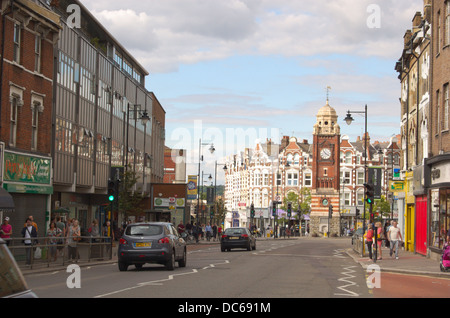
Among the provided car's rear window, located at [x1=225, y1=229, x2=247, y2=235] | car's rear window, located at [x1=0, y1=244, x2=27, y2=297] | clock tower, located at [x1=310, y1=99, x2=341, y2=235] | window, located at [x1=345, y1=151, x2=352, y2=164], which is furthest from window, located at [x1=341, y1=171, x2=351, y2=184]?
car's rear window, located at [x1=0, y1=244, x2=27, y2=297]

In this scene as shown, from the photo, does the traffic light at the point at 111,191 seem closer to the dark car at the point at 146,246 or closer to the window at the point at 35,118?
the window at the point at 35,118

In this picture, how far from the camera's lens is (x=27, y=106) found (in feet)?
104

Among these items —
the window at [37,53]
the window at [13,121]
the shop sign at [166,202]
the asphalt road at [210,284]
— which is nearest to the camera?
the asphalt road at [210,284]

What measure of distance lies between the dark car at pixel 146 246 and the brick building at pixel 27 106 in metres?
8.97

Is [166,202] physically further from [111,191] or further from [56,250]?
[56,250]

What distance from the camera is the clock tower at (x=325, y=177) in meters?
120

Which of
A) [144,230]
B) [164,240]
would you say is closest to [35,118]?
[144,230]

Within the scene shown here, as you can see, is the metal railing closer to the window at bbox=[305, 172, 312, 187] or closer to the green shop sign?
the green shop sign

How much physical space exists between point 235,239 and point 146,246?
18919mm

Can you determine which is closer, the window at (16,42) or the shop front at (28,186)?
the shop front at (28,186)

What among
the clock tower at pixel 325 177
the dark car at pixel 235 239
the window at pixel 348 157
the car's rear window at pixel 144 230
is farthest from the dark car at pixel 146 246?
the window at pixel 348 157

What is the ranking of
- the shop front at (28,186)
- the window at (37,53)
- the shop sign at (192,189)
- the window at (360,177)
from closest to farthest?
the shop front at (28,186) → the window at (37,53) → the shop sign at (192,189) → the window at (360,177)

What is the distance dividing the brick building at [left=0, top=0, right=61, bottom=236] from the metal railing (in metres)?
4.34
